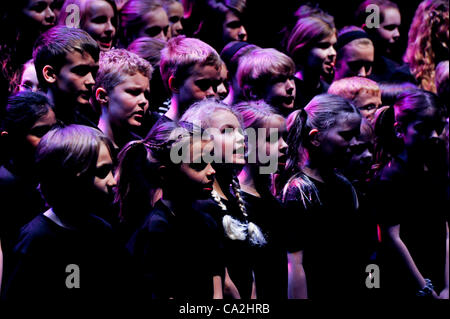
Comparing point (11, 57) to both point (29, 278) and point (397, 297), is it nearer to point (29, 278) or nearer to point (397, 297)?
point (29, 278)

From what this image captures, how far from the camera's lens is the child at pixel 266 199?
2.57 meters

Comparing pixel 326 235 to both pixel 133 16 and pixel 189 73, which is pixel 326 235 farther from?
pixel 133 16

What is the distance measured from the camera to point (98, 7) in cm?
310

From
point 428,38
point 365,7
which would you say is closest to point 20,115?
point 365,7

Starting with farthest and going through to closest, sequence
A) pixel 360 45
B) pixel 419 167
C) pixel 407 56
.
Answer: pixel 407 56, pixel 360 45, pixel 419 167

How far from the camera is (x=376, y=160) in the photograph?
133 inches

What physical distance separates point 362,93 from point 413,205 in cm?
57

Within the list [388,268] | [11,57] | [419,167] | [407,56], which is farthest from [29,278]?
[407,56]

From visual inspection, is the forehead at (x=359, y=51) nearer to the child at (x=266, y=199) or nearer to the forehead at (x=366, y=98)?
the forehead at (x=366, y=98)

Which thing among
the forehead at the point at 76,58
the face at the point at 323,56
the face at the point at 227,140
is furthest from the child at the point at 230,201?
the face at the point at 323,56

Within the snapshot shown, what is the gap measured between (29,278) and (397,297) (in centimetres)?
141

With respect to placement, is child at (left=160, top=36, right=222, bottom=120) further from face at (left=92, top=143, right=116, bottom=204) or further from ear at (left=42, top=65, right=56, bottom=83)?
face at (left=92, top=143, right=116, bottom=204)

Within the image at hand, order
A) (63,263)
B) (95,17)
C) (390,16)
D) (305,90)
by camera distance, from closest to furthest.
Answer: (63,263) < (95,17) < (305,90) < (390,16)

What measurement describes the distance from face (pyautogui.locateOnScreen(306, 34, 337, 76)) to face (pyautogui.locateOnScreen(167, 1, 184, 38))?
2.31ft
